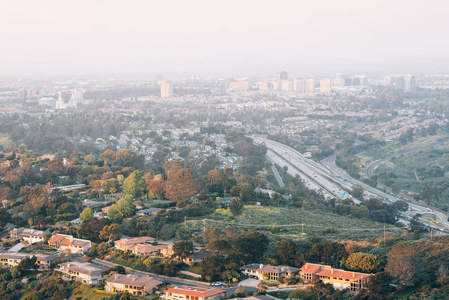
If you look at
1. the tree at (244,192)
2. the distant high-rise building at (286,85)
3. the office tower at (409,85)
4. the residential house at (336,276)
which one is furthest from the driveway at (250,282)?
the distant high-rise building at (286,85)

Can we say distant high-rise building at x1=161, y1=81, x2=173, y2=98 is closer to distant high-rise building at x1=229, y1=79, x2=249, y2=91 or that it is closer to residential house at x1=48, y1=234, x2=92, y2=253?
distant high-rise building at x1=229, y1=79, x2=249, y2=91

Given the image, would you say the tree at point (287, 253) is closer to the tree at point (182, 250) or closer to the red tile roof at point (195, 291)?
the tree at point (182, 250)

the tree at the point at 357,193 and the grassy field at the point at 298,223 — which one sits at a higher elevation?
the grassy field at the point at 298,223

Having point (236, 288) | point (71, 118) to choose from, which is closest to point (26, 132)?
point (71, 118)

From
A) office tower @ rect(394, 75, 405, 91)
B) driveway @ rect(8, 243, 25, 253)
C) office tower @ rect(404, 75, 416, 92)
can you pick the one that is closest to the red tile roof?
driveway @ rect(8, 243, 25, 253)

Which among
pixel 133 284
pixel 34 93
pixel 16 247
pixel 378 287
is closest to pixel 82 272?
pixel 133 284
